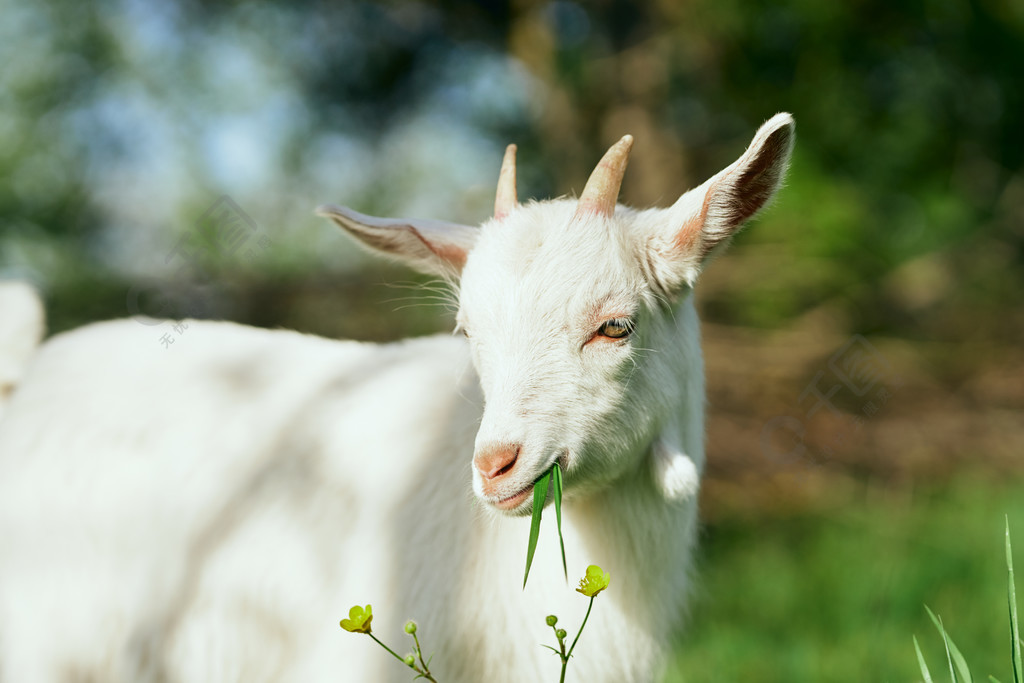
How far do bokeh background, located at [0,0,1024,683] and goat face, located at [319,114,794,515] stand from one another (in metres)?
3.66

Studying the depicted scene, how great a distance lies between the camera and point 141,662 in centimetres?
269

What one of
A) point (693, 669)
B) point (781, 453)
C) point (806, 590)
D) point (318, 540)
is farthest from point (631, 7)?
point (318, 540)

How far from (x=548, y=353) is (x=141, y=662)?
171cm

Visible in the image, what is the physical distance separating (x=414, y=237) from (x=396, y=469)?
68 cm

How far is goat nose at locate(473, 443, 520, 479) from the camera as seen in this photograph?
1.82 m

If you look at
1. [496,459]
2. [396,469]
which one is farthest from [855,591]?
[496,459]

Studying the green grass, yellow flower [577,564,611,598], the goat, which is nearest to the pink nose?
yellow flower [577,564,611,598]

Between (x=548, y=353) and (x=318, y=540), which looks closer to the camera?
(x=548, y=353)

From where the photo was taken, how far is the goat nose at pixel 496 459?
5.97ft

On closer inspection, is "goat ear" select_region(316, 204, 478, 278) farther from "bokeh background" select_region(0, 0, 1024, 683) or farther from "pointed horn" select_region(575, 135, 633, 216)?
"bokeh background" select_region(0, 0, 1024, 683)

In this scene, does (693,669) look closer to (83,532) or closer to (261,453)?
(261,453)

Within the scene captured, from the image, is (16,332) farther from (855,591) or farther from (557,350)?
(855,591)

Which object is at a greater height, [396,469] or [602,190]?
[602,190]

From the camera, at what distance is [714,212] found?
2088mm
